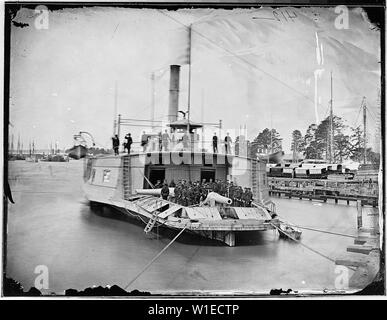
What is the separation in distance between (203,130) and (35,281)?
4.16 ft

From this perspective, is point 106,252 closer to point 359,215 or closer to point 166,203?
point 166,203

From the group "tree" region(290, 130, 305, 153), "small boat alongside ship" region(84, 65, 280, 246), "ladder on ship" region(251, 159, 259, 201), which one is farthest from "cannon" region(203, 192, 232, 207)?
"tree" region(290, 130, 305, 153)

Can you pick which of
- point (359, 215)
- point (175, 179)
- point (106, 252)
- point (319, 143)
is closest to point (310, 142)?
point (319, 143)

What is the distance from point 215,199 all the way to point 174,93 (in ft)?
2.14

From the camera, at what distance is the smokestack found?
7.68ft

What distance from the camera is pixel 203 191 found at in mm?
2309

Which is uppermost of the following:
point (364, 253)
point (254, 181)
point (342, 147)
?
point (342, 147)

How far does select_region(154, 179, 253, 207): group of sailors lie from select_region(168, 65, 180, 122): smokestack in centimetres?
38

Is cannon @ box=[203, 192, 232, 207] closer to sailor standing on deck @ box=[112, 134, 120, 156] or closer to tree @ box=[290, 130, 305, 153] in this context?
tree @ box=[290, 130, 305, 153]

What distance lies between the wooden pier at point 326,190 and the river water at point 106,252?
0.53 feet

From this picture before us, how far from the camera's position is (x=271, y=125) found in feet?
7.64

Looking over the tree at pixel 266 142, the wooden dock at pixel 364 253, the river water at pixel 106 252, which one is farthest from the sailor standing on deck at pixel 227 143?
the wooden dock at pixel 364 253
